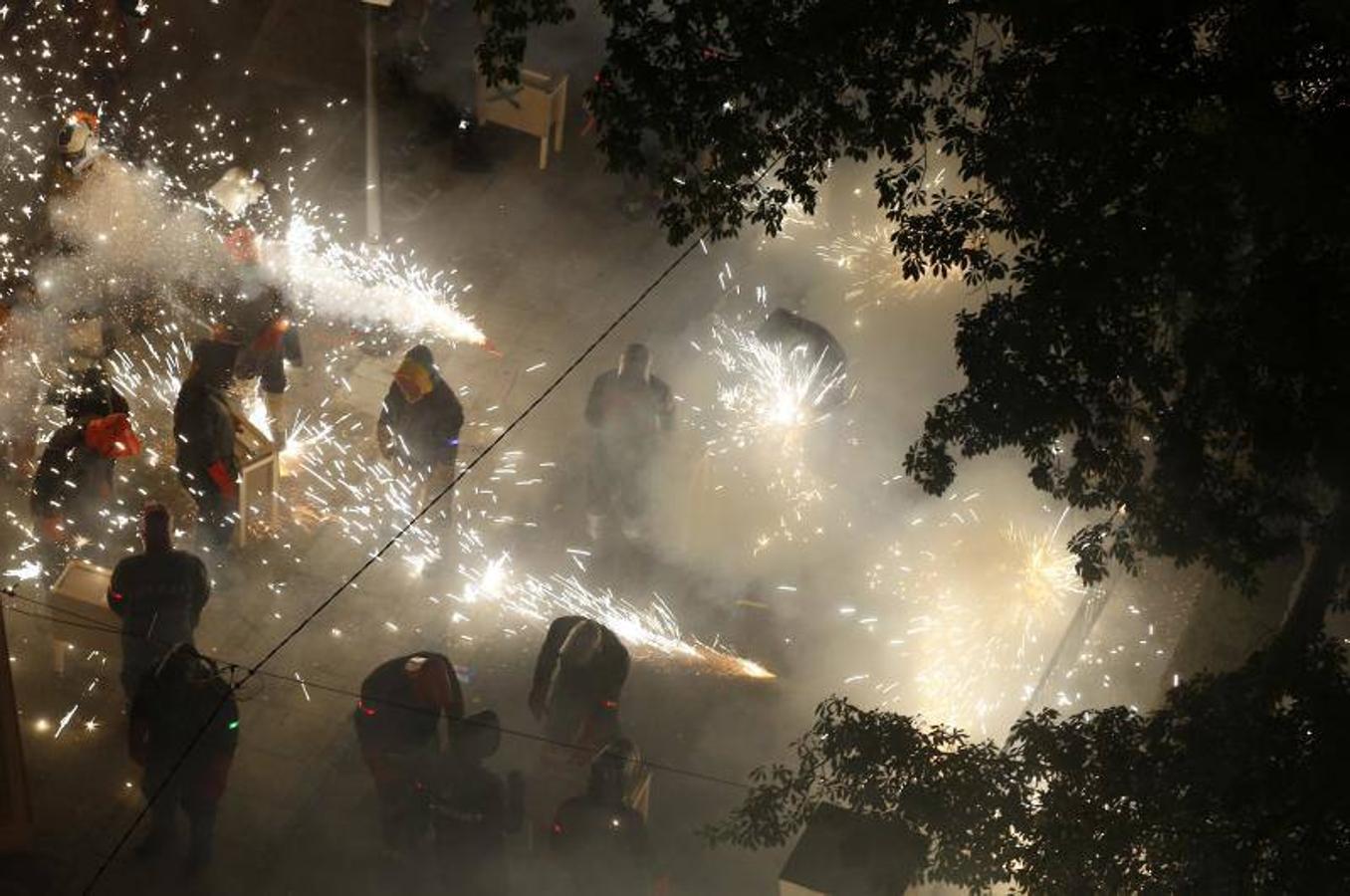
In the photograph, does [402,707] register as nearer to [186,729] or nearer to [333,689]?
[186,729]

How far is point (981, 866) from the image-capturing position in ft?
22.0

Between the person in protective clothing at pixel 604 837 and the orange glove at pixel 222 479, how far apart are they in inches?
148

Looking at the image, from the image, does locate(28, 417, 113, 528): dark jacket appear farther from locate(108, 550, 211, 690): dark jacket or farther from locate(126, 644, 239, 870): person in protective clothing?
locate(126, 644, 239, 870): person in protective clothing

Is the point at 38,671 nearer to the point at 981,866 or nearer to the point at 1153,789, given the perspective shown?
the point at 981,866

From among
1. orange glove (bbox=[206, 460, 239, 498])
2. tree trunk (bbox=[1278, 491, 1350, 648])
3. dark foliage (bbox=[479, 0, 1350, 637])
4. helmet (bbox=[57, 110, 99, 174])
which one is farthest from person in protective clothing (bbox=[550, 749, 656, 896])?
helmet (bbox=[57, 110, 99, 174])

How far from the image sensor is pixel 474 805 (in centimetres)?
784

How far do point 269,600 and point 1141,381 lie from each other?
647 centimetres

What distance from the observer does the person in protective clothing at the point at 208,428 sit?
387 inches

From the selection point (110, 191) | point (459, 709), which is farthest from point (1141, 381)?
point (110, 191)

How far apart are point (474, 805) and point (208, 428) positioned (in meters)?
3.62

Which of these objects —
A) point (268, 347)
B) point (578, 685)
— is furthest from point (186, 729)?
point (268, 347)

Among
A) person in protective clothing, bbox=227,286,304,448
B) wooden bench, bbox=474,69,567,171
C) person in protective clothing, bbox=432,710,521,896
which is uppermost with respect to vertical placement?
wooden bench, bbox=474,69,567,171

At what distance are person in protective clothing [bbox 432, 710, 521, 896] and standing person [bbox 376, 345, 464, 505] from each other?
267 centimetres

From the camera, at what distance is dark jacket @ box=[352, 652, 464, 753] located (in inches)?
315
